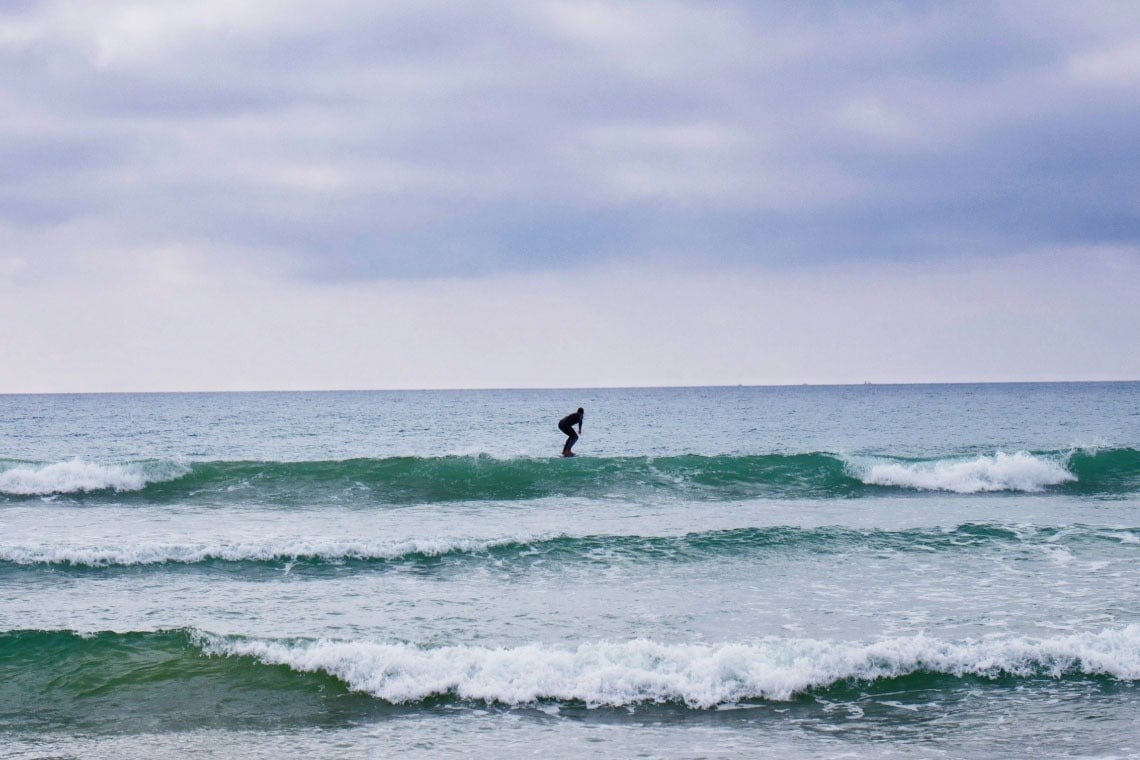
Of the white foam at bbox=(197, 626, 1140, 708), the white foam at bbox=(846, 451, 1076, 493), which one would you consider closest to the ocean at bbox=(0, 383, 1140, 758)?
the white foam at bbox=(197, 626, 1140, 708)

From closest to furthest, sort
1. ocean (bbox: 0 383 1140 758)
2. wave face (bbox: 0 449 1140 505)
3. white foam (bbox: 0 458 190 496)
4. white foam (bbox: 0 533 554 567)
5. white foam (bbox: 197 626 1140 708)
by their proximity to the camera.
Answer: ocean (bbox: 0 383 1140 758)
white foam (bbox: 197 626 1140 708)
white foam (bbox: 0 533 554 567)
wave face (bbox: 0 449 1140 505)
white foam (bbox: 0 458 190 496)

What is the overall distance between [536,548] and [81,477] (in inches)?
589

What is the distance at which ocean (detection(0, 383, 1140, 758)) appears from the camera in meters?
8.60

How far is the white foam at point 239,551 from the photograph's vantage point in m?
15.0

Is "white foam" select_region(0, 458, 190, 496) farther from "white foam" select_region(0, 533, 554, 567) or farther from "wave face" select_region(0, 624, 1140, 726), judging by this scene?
"wave face" select_region(0, 624, 1140, 726)

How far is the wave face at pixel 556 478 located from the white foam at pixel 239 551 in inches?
261

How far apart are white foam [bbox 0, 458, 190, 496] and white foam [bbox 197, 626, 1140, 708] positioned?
52.4 feet

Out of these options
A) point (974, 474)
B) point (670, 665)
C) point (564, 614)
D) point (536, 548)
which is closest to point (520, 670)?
point (670, 665)

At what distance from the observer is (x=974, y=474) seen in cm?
2573

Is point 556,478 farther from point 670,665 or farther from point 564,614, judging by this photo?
point 670,665

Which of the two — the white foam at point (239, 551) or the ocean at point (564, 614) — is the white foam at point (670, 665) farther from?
the white foam at point (239, 551)

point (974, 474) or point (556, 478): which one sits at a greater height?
point (974, 474)

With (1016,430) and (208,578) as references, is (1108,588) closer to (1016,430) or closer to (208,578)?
(208,578)

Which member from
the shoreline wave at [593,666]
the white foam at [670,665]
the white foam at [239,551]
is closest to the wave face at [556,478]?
the white foam at [239,551]
